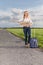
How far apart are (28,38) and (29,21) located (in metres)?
1.13

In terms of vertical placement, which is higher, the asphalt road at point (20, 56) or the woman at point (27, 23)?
the woman at point (27, 23)

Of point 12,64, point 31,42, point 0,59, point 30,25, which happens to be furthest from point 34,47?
point 12,64

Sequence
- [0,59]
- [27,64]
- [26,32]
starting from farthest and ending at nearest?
[26,32] < [0,59] < [27,64]

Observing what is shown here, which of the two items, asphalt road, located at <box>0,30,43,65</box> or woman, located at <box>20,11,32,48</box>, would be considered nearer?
asphalt road, located at <box>0,30,43,65</box>

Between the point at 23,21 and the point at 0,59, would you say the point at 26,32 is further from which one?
the point at 0,59

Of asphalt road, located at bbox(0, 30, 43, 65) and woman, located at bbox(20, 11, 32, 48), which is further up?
woman, located at bbox(20, 11, 32, 48)

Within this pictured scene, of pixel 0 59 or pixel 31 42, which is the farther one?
pixel 31 42

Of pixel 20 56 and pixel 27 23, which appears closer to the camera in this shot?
pixel 20 56

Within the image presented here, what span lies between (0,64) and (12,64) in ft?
1.34

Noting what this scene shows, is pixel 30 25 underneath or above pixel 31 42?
above

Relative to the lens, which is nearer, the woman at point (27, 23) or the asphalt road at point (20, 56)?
the asphalt road at point (20, 56)

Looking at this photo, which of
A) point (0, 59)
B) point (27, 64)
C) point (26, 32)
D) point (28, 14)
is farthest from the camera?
point (26, 32)

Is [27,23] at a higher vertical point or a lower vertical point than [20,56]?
higher

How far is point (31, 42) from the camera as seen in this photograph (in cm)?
1466
